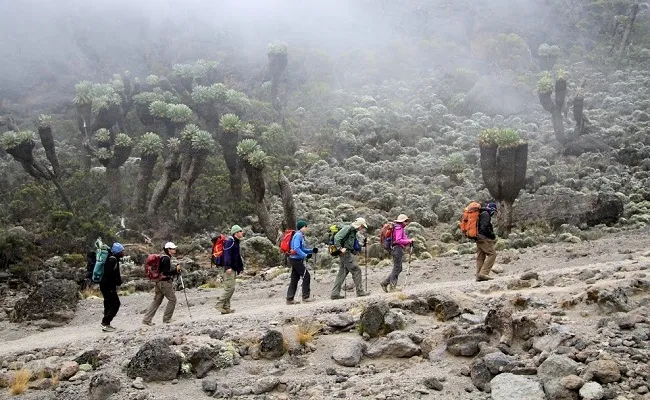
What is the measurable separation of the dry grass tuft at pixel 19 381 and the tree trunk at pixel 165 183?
15.4 meters

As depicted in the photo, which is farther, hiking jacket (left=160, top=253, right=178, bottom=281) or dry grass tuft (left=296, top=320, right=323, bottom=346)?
hiking jacket (left=160, top=253, right=178, bottom=281)

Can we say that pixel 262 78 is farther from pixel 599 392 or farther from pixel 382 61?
pixel 599 392

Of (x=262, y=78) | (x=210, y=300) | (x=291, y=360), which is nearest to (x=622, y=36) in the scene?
(x=262, y=78)

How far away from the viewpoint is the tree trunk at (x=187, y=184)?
23359 millimetres

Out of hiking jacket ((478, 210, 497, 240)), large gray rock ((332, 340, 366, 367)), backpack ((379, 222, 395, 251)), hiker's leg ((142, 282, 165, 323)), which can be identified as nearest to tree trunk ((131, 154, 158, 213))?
hiker's leg ((142, 282, 165, 323))

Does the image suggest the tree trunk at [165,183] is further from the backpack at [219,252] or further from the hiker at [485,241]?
the hiker at [485,241]

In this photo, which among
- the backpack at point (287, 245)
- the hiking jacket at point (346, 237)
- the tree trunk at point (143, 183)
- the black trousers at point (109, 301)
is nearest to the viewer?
the black trousers at point (109, 301)

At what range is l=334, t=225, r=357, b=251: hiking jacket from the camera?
11156mm

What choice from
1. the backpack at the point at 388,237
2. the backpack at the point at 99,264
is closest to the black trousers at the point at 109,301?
the backpack at the point at 99,264

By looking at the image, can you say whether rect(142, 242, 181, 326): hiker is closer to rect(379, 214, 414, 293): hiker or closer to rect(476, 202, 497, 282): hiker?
rect(379, 214, 414, 293): hiker

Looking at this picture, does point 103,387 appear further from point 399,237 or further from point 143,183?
point 143,183

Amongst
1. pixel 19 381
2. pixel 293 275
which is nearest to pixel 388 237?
pixel 293 275

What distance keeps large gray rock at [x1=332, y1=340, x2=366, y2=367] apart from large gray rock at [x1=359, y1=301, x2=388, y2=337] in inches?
15.9

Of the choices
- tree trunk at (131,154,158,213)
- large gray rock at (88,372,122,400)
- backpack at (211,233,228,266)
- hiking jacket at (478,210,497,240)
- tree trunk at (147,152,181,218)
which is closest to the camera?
large gray rock at (88,372,122,400)
